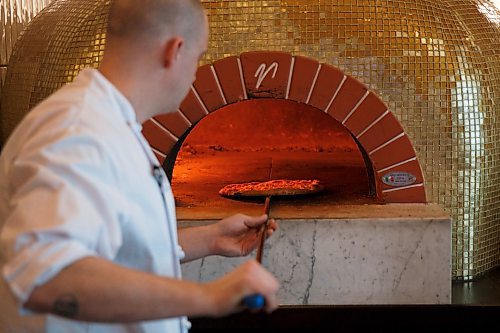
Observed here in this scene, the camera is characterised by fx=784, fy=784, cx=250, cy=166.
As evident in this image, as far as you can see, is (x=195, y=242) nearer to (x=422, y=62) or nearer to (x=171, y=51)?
(x=171, y=51)

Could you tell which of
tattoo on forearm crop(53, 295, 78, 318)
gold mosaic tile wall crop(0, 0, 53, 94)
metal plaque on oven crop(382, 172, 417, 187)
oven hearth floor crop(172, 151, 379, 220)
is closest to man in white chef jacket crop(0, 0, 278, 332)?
tattoo on forearm crop(53, 295, 78, 318)

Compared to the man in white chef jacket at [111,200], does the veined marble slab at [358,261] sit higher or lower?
lower

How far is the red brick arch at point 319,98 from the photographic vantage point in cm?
316

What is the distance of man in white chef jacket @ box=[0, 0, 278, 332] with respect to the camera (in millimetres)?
1314

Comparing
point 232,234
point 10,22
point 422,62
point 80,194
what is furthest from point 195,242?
point 10,22

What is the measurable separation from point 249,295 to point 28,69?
8.21 ft

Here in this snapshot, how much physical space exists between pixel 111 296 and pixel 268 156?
10.7 feet

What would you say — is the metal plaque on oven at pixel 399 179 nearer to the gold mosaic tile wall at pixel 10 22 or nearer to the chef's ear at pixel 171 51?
the chef's ear at pixel 171 51

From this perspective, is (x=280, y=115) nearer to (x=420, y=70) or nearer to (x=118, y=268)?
(x=420, y=70)

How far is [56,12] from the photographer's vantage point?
11.9 ft

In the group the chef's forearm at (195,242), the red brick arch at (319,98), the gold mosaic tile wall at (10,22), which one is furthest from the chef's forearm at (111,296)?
the gold mosaic tile wall at (10,22)

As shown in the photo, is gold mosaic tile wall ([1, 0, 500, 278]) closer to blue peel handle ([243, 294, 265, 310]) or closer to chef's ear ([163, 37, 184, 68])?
chef's ear ([163, 37, 184, 68])

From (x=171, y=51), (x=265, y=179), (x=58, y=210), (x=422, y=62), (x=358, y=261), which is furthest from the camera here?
(x=265, y=179)

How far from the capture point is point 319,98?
3.17 m
